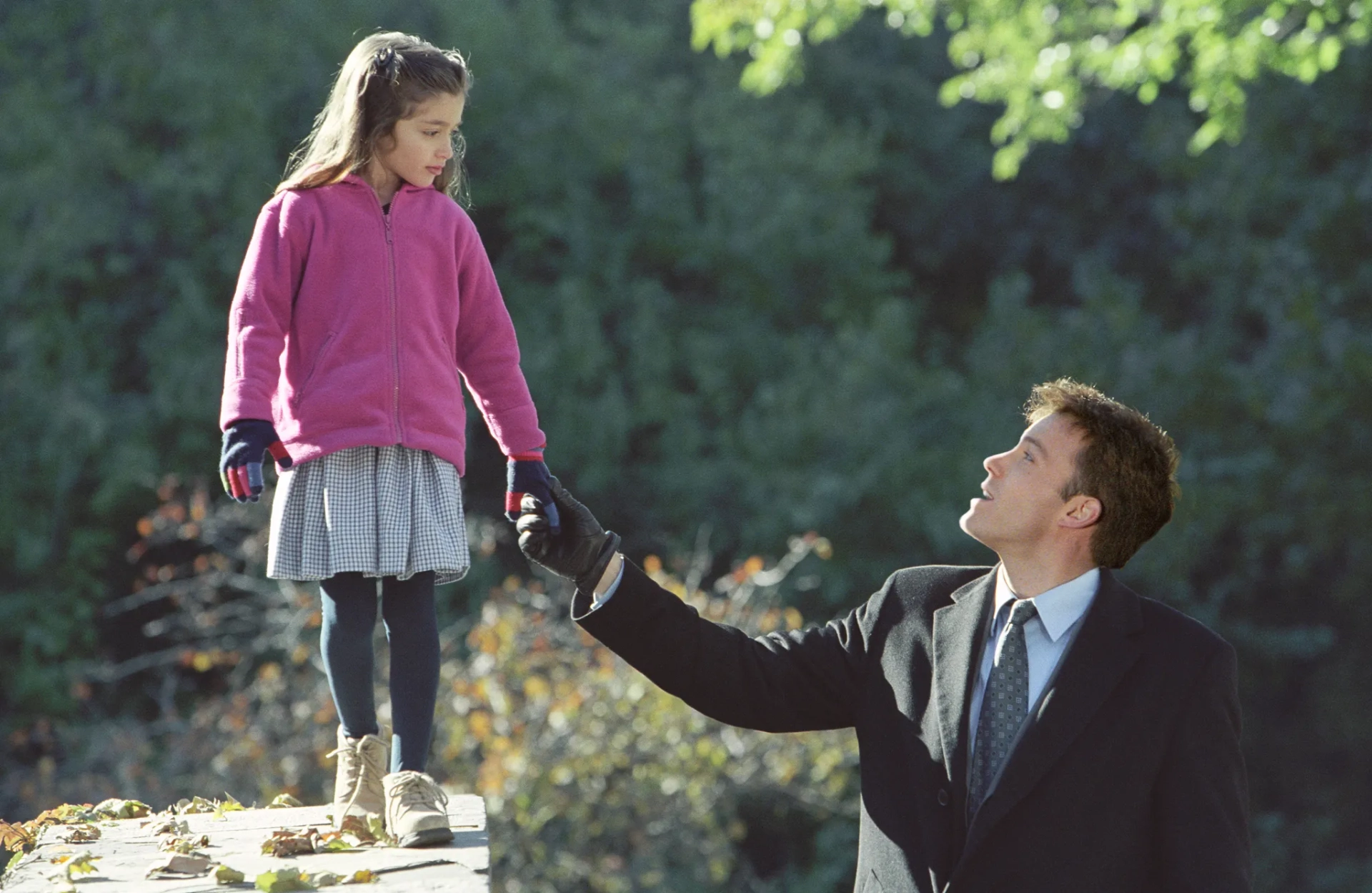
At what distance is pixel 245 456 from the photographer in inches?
96.8

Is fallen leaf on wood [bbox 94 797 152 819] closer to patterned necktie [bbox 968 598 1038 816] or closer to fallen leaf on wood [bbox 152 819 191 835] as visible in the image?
fallen leaf on wood [bbox 152 819 191 835]

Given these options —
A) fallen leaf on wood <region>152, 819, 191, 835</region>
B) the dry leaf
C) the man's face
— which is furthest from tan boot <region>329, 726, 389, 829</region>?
the man's face

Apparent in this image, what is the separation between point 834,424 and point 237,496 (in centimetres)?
718

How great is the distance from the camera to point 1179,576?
9.89 meters

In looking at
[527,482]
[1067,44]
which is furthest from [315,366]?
[1067,44]

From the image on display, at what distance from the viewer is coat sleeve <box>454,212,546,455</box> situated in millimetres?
2816

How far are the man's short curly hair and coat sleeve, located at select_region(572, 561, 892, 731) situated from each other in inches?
15.0

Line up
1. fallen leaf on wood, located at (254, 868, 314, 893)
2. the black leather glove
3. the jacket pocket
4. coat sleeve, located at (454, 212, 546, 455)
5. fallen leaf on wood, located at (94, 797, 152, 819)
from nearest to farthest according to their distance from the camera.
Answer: fallen leaf on wood, located at (254, 868, 314, 893), the black leather glove, the jacket pocket, coat sleeve, located at (454, 212, 546, 455), fallen leaf on wood, located at (94, 797, 152, 819)

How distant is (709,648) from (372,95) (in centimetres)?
107

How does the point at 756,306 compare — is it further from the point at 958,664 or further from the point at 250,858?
the point at 250,858

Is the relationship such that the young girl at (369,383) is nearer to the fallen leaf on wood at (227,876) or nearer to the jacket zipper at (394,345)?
the jacket zipper at (394,345)

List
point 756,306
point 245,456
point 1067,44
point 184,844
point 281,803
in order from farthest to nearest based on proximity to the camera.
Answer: point 756,306 → point 1067,44 → point 281,803 → point 184,844 → point 245,456

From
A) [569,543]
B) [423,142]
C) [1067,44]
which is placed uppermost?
[1067,44]

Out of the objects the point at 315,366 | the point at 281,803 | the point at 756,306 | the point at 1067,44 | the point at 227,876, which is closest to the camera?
the point at 227,876
